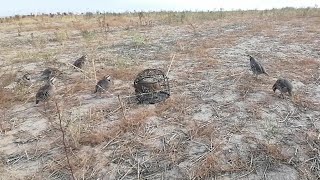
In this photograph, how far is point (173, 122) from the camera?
6723 millimetres

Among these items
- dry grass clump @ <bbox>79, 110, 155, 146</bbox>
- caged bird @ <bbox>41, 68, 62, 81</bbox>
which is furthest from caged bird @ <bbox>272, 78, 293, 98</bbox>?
caged bird @ <bbox>41, 68, 62, 81</bbox>

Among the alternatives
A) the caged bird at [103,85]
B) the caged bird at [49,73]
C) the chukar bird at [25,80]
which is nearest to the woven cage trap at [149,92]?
the caged bird at [103,85]

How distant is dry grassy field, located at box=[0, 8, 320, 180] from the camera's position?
545 cm

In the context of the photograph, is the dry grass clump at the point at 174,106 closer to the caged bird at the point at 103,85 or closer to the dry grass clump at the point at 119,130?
the dry grass clump at the point at 119,130

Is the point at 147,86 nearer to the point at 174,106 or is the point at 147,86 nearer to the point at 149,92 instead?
the point at 149,92

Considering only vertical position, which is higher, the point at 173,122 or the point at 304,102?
the point at 304,102

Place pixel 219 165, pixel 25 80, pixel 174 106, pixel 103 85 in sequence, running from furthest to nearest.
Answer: pixel 25 80 < pixel 103 85 < pixel 174 106 < pixel 219 165

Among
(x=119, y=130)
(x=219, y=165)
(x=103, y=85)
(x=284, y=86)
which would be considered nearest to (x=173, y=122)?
(x=119, y=130)

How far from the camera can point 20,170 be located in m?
5.51

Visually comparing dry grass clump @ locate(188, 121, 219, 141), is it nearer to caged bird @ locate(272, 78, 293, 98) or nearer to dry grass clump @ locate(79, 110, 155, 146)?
dry grass clump @ locate(79, 110, 155, 146)

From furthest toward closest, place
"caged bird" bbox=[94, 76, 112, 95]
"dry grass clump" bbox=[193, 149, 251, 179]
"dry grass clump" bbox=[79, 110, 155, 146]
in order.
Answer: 1. "caged bird" bbox=[94, 76, 112, 95]
2. "dry grass clump" bbox=[79, 110, 155, 146]
3. "dry grass clump" bbox=[193, 149, 251, 179]

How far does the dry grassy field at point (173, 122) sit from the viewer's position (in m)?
5.45

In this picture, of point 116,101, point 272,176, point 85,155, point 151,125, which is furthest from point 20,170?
point 272,176

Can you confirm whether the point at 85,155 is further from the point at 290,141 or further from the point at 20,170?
the point at 290,141
